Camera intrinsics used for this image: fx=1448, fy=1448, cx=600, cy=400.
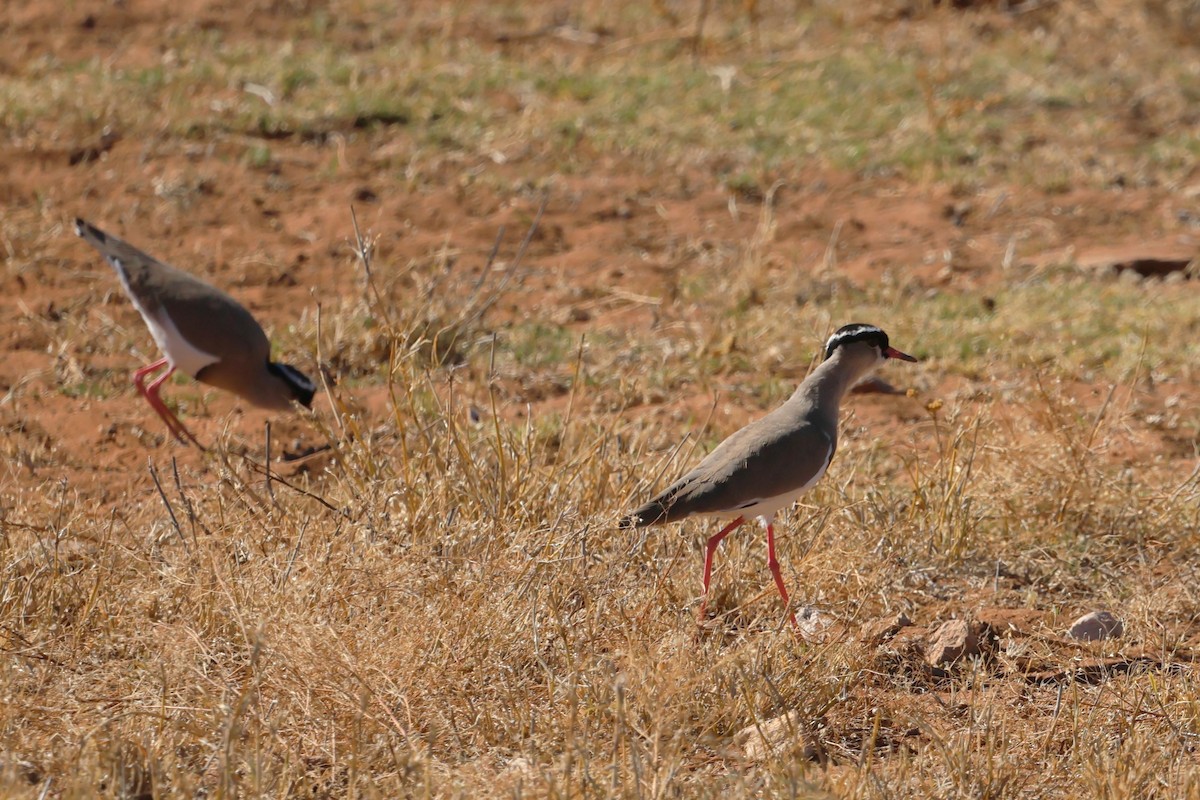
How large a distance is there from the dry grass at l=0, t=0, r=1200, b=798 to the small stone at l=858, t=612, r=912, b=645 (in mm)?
47

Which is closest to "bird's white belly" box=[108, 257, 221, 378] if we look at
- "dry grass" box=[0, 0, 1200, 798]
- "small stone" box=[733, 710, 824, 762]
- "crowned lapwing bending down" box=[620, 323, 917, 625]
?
"dry grass" box=[0, 0, 1200, 798]

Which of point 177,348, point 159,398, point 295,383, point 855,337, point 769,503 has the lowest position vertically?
point 159,398

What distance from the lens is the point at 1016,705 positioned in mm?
4219

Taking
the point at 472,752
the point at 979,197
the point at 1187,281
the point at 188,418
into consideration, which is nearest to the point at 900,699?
the point at 472,752

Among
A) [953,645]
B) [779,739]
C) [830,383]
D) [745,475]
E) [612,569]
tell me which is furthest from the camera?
[830,383]

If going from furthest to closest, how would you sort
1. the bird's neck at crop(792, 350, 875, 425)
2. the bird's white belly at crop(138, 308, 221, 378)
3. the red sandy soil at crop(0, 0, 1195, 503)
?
1. the red sandy soil at crop(0, 0, 1195, 503)
2. the bird's white belly at crop(138, 308, 221, 378)
3. the bird's neck at crop(792, 350, 875, 425)

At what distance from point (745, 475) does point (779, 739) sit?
851 millimetres

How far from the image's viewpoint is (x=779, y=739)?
3.77 m

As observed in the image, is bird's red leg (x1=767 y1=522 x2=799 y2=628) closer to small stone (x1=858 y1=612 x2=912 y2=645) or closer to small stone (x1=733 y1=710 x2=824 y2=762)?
small stone (x1=858 y1=612 x2=912 y2=645)

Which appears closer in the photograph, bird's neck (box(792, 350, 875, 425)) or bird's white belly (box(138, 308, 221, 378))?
bird's neck (box(792, 350, 875, 425))

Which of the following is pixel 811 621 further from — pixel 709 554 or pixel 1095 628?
pixel 1095 628

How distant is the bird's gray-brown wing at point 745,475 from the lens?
4.29 metres

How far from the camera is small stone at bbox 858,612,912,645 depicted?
4367 mm

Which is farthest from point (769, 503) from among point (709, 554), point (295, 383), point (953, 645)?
point (295, 383)
